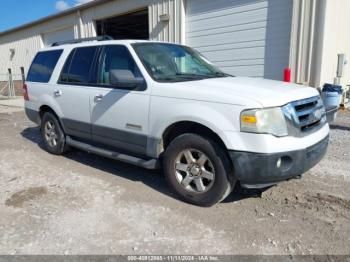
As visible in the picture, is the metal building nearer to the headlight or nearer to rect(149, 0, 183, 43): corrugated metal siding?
rect(149, 0, 183, 43): corrugated metal siding

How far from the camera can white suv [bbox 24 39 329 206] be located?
3.16m

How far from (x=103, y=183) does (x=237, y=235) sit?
218 cm

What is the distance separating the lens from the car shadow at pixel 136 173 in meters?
3.98

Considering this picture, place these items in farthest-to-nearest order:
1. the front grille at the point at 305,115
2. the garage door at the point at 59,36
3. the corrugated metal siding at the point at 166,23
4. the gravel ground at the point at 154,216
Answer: the garage door at the point at 59,36 → the corrugated metal siding at the point at 166,23 → the front grille at the point at 305,115 → the gravel ground at the point at 154,216

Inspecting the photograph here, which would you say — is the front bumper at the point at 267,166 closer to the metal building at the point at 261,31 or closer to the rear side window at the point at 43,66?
the rear side window at the point at 43,66

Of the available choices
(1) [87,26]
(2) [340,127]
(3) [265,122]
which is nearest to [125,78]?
(3) [265,122]

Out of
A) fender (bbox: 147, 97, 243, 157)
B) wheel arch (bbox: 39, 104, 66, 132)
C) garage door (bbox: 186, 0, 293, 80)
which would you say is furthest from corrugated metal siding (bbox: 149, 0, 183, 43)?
fender (bbox: 147, 97, 243, 157)

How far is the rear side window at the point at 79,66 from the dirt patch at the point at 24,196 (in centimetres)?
177

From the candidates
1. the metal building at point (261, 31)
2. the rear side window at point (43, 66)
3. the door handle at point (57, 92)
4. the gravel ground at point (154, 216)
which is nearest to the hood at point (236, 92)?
the gravel ground at point (154, 216)

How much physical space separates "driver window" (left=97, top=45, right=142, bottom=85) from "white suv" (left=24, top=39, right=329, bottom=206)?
0.01 metres

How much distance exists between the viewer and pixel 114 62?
14.8ft

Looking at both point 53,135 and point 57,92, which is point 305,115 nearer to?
point 57,92

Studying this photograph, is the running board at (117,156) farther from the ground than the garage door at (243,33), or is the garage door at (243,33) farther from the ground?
the garage door at (243,33)

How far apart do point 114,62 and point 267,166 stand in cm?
266
